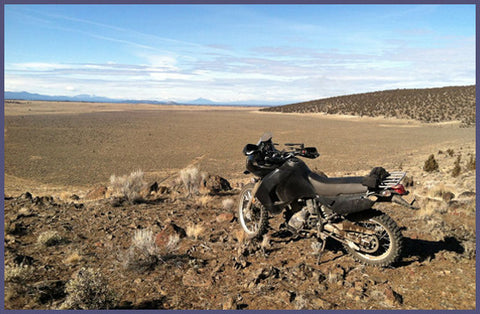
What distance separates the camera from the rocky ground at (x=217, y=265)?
12.6 feet

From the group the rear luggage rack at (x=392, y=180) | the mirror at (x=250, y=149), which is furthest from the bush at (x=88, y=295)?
the rear luggage rack at (x=392, y=180)

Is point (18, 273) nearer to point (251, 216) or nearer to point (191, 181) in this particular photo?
point (251, 216)

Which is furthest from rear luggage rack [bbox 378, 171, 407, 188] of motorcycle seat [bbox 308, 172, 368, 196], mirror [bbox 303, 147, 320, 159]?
mirror [bbox 303, 147, 320, 159]

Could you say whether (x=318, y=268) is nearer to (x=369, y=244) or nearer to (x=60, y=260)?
(x=369, y=244)

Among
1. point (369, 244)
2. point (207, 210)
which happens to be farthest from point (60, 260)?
point (369, 244)

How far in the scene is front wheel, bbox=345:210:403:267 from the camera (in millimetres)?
4031

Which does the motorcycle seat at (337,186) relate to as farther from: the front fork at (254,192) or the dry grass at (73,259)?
the dry grass at (73,259)

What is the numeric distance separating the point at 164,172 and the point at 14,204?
→ 30.7 ft

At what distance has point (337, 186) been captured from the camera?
434cm

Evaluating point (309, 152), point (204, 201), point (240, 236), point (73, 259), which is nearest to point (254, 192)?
point (240, 236)

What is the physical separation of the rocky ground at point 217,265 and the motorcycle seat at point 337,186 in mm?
873

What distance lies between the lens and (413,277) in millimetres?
4102

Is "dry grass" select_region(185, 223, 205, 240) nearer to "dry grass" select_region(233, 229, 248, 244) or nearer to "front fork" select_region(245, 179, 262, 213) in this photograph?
"dry grass" select_region(233, 229, 248, 244)

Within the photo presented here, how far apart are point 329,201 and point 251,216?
1591 mm
